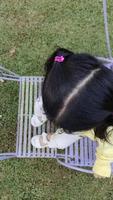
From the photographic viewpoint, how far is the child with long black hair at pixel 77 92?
5.37ft

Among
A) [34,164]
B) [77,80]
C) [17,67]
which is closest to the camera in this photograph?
[77,80]

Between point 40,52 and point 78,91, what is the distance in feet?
3.65

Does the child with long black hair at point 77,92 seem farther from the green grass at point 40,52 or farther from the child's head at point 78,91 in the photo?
the green grass at point 40,52

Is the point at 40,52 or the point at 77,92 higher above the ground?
the point at 77,92

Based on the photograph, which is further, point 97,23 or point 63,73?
point 97,23

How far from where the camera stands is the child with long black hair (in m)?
1.64

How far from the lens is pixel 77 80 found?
163 cm

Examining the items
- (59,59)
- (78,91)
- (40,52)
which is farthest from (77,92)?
(40,52)

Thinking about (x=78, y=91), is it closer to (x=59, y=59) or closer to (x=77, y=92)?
(x=77, y=92)

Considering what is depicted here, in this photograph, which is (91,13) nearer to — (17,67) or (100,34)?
(100,34)

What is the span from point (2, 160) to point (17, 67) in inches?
22.7

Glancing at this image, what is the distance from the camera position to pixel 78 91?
1.64 metres

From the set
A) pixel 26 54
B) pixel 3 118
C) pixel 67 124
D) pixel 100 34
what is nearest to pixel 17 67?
pixel 26 54

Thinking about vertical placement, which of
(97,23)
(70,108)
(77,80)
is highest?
(77,80)
